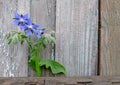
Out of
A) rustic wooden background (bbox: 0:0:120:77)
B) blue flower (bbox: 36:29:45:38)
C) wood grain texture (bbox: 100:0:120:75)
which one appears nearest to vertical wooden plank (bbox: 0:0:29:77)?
rustic wooden background (bbox: 0:0:120:77)

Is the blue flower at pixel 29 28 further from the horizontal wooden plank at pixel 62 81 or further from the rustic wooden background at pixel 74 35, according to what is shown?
the horizontal wooden plank at pixel 62 81

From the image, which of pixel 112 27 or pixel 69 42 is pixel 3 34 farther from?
pixel 112 27

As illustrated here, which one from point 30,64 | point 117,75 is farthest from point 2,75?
point 117,75

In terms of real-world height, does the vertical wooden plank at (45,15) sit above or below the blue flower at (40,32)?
above

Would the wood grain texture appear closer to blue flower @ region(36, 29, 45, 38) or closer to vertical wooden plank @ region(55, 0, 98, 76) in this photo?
vertical wooden plank @ region(55, 0, 98, 76)

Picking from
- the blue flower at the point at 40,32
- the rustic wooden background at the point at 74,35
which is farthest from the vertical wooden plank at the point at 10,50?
the blue flower at the point at 40,32

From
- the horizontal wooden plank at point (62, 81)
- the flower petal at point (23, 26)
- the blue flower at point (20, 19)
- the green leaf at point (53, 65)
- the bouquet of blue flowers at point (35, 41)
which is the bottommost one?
the horizontal wooden plank at point (62, 81)

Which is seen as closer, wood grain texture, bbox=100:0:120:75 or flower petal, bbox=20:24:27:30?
flower petal, bbox=20:24:27:30

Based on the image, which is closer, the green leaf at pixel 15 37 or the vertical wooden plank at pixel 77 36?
the green leaf at pixel 15 37

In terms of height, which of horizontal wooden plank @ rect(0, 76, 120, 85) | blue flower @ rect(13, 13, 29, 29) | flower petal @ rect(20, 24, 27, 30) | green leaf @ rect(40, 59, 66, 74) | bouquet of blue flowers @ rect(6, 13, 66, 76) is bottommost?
horizontal wooden plank @ rect(0, 76, 120, 85)
